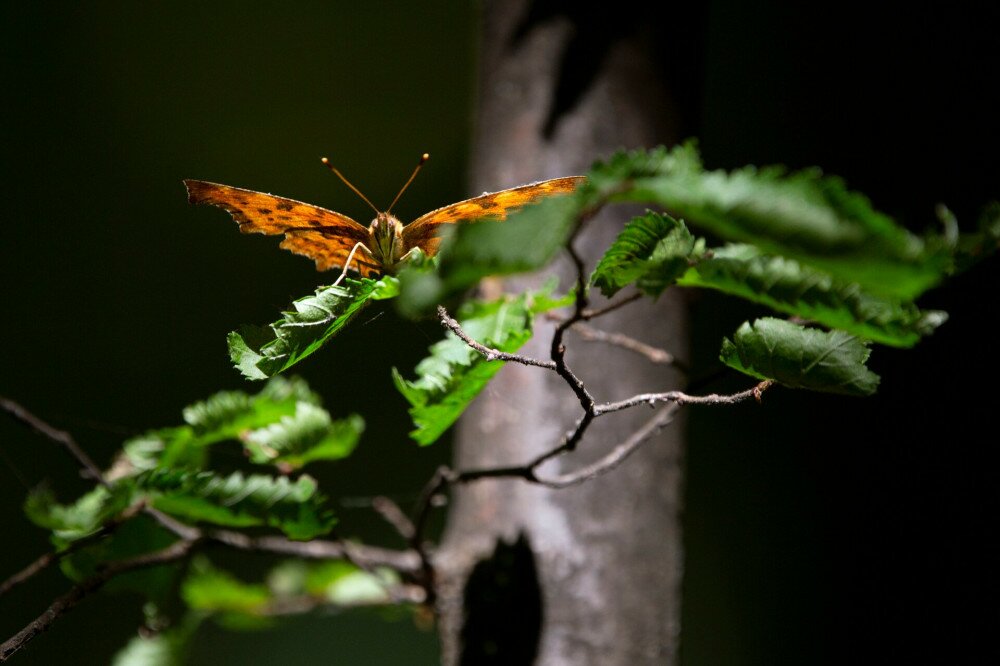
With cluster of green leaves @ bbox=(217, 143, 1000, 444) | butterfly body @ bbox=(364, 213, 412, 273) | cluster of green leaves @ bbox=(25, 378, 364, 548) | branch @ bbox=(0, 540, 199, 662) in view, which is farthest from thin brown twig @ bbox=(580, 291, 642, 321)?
branch @ bbox=(0, 540, 199, 662)

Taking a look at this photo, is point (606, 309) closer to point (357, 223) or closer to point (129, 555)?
point (357, 223)

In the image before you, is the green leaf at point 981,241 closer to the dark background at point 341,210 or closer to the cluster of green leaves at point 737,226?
the cluster of green leaves at point 737,226

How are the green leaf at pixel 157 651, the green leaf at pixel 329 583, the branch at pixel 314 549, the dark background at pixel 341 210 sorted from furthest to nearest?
the dark background at pixel 341 210 < the green leaf at pixel 329 583 < the green leaf at pixel 157 651 < the branch at pixel 314 549

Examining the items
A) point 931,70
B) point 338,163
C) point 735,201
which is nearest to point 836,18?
point 931,70

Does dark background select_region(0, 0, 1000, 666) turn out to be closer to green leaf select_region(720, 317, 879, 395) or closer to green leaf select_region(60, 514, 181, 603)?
green leaf select_region(60, 514, 181, 603)

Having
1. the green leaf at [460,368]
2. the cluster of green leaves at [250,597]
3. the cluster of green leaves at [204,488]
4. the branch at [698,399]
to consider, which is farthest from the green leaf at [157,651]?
the branch at [698,399]
